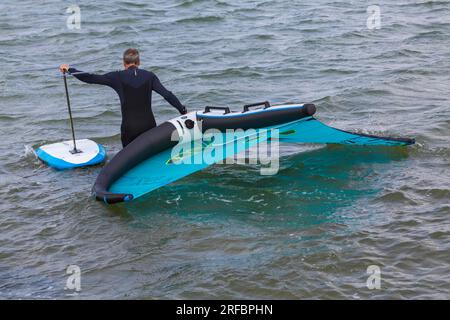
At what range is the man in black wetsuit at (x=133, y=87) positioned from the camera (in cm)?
805

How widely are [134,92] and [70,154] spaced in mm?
1636

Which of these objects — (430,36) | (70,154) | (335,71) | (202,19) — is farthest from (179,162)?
(202,19)

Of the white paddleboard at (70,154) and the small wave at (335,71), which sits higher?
the small wave at (335,71)

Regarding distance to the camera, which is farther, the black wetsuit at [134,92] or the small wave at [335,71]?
the small wave at [335,71]

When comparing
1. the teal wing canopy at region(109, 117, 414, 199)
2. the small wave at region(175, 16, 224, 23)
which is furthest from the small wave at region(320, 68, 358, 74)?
the teal wing canopy at region(109, 117, 414, 199)

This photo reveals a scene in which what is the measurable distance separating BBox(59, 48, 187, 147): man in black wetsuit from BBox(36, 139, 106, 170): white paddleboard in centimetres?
106

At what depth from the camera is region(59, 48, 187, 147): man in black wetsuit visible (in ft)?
26.4

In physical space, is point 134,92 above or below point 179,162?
above

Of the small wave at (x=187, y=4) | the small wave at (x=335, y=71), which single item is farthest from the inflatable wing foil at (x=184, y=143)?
the small wave at (x=187, y=4)

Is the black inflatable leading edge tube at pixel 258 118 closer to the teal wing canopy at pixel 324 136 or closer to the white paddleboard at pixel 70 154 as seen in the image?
the teal wing canopy at pixel 324 136

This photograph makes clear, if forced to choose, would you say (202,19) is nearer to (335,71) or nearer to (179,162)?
(335,71)

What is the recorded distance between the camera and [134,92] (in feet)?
26.5

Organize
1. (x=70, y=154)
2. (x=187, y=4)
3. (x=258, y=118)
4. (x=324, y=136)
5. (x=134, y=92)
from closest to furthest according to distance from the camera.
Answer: (x=134, y=92) < (x=258, y=118) < (x=324, y=136) < (x=70, y=154) < (x=187, y=4)
